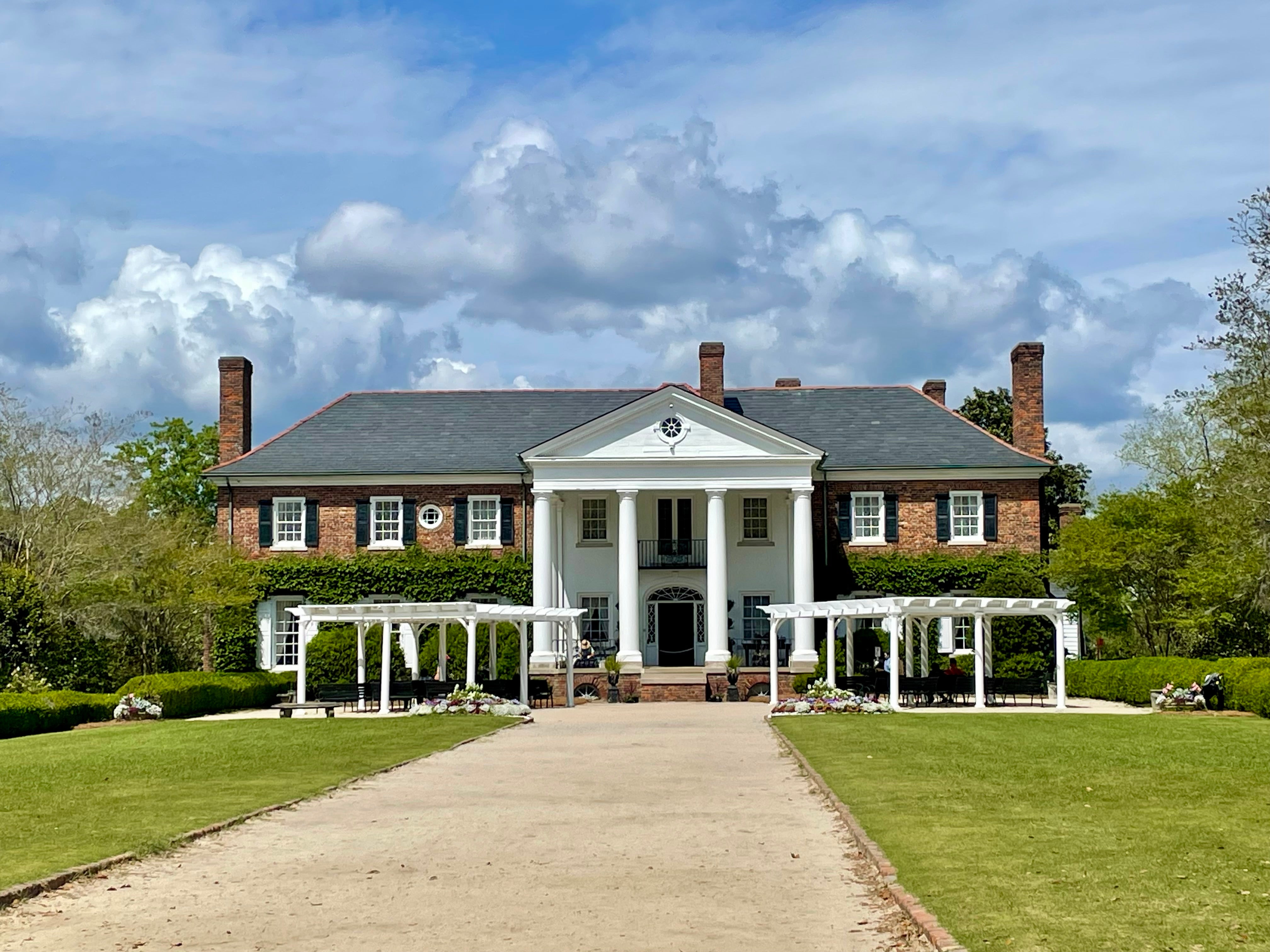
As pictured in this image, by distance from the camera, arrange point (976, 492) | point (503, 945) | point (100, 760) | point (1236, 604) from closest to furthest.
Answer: point (503, 945), point (100, 760), point (1236, 604), point (976, 492)

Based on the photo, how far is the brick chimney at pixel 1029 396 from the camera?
47.7 m

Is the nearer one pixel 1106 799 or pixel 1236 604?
pixel 1106 799

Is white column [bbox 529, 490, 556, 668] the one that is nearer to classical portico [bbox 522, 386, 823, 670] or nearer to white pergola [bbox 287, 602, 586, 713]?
classical portico [bbox 522, 386, 823, 670]

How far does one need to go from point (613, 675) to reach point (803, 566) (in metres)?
6.43

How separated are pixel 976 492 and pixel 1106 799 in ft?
107

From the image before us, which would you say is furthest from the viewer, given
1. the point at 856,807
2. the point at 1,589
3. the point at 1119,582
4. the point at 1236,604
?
the point at 1119,582

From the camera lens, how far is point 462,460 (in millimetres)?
46719

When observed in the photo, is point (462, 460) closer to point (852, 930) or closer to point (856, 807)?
point (856, 807)

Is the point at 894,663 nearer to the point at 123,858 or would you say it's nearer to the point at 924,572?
the point at 924,572

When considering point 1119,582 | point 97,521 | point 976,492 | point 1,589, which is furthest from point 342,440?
point 1119,582

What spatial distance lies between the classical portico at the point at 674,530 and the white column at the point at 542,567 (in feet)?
0.13

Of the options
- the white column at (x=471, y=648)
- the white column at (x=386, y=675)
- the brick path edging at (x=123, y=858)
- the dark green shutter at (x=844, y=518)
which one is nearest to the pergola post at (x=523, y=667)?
the white column at (x=471, y=648)

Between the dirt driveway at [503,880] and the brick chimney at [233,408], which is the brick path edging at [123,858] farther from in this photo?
the brick chimney at [233,408]

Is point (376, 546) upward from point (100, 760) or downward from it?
upward
